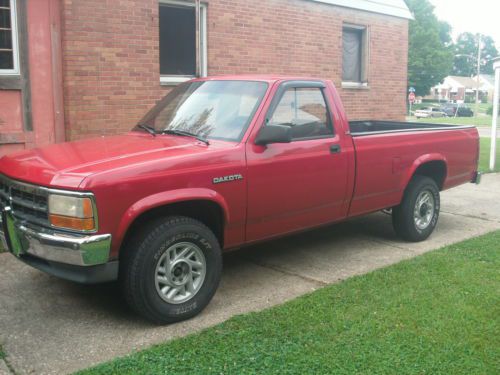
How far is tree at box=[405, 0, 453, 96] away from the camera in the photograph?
69500 mm

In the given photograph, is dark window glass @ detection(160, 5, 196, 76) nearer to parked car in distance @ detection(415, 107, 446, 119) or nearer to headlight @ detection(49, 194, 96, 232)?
headlight @ detection(49, 194, 96, 232)

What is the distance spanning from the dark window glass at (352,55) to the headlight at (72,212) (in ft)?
33.2

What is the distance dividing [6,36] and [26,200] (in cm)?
485

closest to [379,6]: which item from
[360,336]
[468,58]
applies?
[360,336]

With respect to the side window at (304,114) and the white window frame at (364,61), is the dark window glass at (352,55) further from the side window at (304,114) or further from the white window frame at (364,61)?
the side window at (304,114)

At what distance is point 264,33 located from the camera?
36.2 ft

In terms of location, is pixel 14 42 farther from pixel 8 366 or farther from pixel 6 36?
pixel 8 366

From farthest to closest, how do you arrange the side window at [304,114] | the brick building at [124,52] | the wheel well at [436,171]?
the brick building at [124,52], the wheel well at [436,171], the side window at [304,114]

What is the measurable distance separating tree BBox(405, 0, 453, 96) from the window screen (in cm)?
6551

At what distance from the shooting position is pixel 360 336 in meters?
4.10

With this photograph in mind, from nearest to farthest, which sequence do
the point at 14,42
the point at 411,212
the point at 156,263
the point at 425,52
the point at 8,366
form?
the point at 8,366, the point at 156,263, the point at 411,212, the point at 14,42, the point at 425,52

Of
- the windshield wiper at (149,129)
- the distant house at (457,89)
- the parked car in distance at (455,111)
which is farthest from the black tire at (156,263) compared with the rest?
the distant house at (457,89)

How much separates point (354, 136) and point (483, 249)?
76.1 inches

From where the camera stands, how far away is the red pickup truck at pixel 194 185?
4.02m
